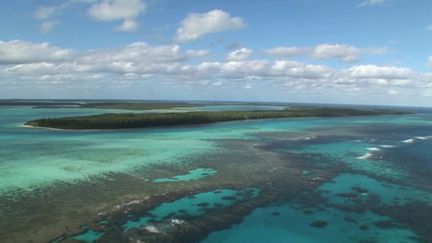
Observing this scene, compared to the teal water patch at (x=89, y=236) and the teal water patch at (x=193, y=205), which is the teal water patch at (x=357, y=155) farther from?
the teal water patch at (x=89, y=236)

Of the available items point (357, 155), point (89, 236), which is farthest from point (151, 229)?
point (357, 155)

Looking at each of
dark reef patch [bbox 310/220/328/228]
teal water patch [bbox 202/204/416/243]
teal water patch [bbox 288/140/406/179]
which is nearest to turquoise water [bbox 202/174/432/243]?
teal water patch [bbox 202/204/416/243]

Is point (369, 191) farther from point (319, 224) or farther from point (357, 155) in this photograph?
point (357, 155)

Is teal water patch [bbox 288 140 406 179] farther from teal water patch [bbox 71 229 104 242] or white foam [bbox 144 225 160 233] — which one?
teal water patch [bbox 71 229 104 242]

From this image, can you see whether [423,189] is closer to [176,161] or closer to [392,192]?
[392,192]

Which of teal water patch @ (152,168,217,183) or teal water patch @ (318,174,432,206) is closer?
teal water patch @ (318,174,432,206)

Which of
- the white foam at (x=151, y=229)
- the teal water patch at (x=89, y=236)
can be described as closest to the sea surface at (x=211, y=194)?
the teal water patch at (x=89, y=236)

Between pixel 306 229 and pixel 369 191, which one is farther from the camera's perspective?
pixel 369 191
